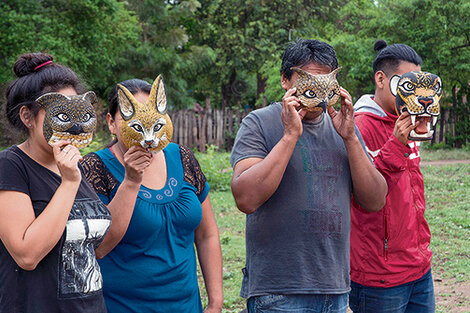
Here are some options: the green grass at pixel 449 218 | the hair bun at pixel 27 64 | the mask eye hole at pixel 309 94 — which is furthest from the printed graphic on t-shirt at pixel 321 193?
the green grass at pixel 449 218

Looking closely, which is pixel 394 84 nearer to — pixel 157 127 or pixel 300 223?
pixel 300 223

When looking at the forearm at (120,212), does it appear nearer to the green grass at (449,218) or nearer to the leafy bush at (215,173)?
the green grass at (449,218)

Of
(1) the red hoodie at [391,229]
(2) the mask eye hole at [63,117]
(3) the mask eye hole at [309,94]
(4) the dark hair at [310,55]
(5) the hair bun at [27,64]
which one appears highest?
(4) the dark hair at [310,55]

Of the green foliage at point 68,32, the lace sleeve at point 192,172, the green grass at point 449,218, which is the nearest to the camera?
the lace sleeve at point 192,172

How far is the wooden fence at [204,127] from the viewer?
19.7 m

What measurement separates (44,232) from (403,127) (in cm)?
205

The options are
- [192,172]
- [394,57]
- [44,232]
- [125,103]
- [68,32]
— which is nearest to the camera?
[44,232]

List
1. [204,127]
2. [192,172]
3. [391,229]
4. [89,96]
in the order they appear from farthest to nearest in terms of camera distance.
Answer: [204,127] < [391,229] < [192,172] < [89,96]

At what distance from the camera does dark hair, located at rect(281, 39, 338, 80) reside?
2.65 m

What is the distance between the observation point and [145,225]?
8.39 feet

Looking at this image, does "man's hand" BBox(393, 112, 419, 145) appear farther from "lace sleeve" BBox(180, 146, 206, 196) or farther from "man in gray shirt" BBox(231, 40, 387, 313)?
"lace sleeve" BBox(180, 146, 206, 196)

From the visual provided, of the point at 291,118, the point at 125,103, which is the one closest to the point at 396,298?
the point at 291,118

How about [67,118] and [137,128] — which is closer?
[67,118]

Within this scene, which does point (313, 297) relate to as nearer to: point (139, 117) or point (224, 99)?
point (139, 117)
